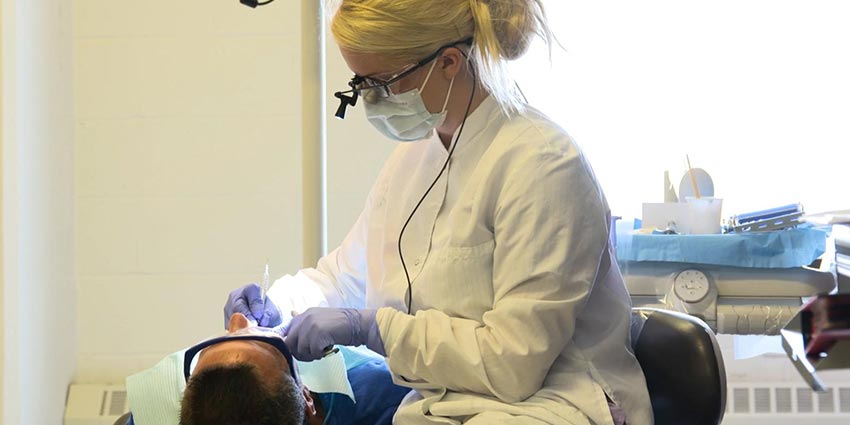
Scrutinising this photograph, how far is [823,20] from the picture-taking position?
2.68 metres

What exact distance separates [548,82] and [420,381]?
149 centimetres

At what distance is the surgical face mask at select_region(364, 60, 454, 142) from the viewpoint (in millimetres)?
1493

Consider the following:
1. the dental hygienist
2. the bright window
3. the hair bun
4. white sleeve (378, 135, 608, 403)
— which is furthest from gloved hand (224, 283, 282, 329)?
the bright window

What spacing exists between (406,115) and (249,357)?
45cm

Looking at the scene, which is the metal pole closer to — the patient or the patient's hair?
the patient

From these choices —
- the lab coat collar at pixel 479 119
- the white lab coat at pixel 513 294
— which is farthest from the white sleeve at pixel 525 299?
the lab coat collar at pixel 479 119

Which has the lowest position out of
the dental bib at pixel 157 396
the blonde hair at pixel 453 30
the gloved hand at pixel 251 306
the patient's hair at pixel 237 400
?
the dental bib at pixel 157 396

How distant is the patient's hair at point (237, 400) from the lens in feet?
4.08

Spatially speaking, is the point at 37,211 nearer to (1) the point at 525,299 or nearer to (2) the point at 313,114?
(2) the point at 313,114

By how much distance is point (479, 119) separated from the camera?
148 cm

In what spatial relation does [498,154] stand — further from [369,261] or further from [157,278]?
[157,278]

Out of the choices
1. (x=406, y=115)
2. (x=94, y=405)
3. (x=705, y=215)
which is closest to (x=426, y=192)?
(x=406, y=115)

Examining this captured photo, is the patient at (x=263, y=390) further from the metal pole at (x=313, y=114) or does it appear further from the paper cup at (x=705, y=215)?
the paper cup at (x=705, y=215)

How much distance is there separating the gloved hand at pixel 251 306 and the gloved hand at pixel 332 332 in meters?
0.23
